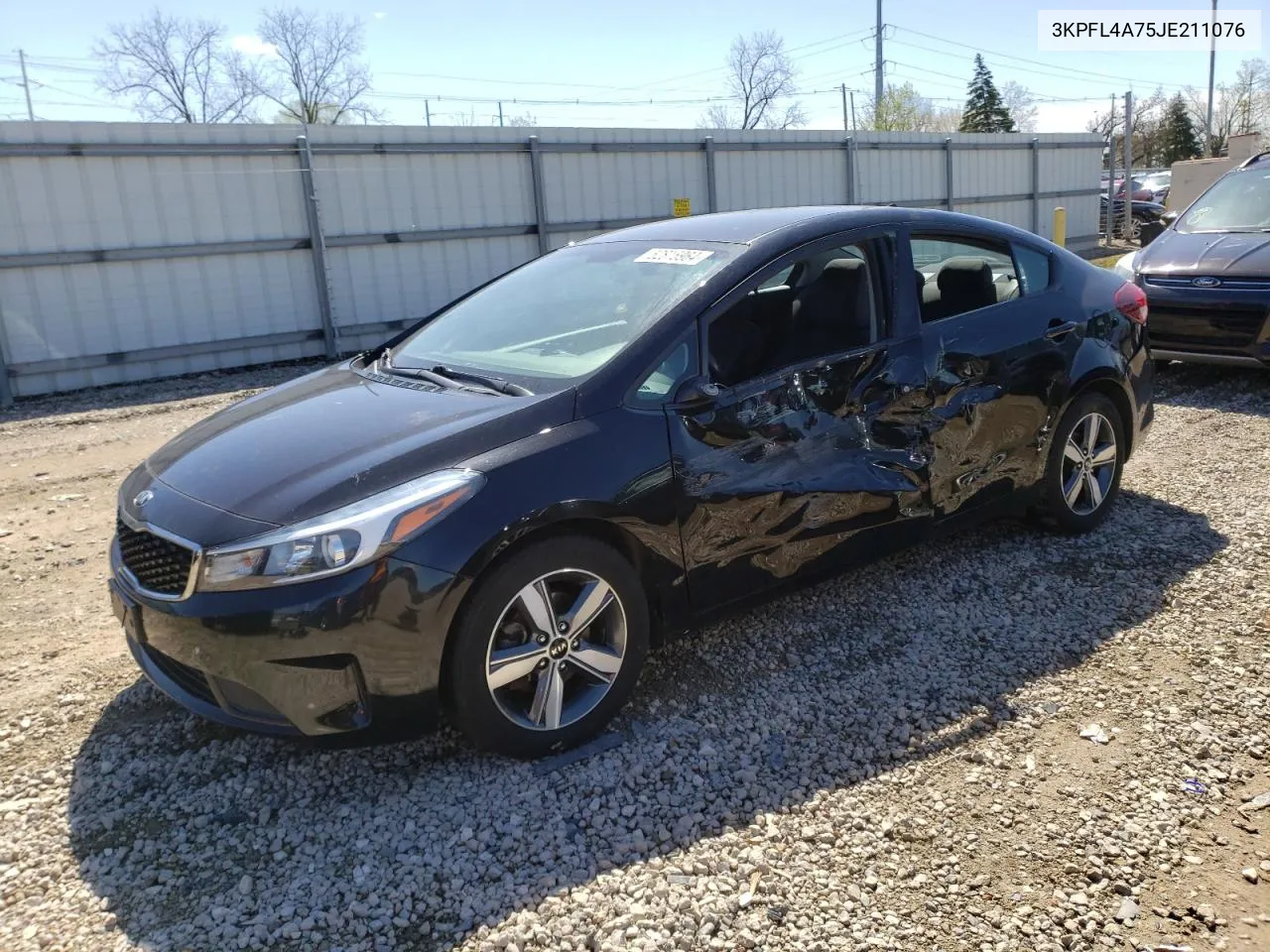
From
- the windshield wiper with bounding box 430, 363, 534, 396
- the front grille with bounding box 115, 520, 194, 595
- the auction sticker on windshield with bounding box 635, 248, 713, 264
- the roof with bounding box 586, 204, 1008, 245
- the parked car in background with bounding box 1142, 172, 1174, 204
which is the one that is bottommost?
the front grille with bounding box 115, 520, 194, 595

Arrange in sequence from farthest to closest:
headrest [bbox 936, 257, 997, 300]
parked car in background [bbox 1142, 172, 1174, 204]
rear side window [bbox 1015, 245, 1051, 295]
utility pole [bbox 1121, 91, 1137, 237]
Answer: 1. parked car in background [bbox 1142, 172, 1174, 204]
2. utility pole [bbox 1121, 91, 1137, 237]
3. rear side window [bbox 1015, 245, 1051, 295]
4. headrest [bbox 936, 257, 997, 300]

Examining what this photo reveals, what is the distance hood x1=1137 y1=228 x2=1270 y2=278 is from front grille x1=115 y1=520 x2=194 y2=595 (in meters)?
7.56

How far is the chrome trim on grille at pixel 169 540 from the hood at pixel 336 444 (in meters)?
0.15

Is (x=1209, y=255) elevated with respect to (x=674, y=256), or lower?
lower

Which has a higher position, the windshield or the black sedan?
the windshield

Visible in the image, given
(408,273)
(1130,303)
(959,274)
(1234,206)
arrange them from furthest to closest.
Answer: (408,273)
(1234,206)
(1130,303)
(959,274)

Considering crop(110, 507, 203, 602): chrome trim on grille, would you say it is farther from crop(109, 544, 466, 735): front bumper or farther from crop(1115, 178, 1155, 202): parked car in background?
crop(1115, 178, 1155, 202): parked car in background

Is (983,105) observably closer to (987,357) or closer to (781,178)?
(781,178)

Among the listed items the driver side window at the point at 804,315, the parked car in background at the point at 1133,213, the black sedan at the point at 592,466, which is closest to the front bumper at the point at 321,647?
the black sedan at the point at 592,466

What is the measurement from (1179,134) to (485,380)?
7147 cm

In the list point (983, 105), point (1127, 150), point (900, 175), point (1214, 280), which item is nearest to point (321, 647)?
point (1214, 280)

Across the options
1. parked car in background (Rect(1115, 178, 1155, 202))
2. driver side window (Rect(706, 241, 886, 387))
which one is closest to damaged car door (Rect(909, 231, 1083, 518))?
driver side window (Rect(706, 241, 886, 387))

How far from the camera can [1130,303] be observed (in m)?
5.00

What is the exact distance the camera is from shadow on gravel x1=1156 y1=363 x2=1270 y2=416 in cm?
742
